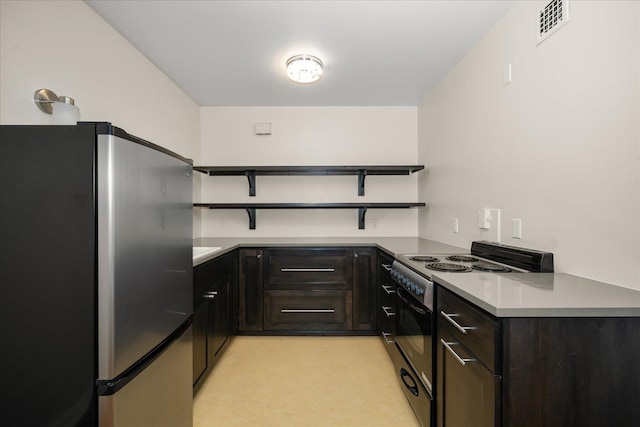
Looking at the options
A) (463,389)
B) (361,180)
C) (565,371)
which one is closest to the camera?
(565,371)

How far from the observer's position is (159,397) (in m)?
1.15

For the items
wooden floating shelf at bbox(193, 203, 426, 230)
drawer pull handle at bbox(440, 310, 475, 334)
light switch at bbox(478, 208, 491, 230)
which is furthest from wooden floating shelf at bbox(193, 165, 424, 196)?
drawer pull handle at bbox(440, 310, 475, 334)

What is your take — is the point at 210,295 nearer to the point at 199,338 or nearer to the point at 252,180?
the point at 199,338

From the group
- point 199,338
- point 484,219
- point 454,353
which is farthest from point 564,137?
point 199,338

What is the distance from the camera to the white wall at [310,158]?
10.6 ft

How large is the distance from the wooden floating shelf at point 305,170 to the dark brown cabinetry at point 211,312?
2.89 ft

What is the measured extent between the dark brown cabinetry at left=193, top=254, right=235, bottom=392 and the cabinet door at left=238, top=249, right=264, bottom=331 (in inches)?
6.0

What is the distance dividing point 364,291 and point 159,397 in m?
1.86

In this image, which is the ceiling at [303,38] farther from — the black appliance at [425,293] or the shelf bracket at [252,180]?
the black appliance at [425,293]

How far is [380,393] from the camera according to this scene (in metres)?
1.97

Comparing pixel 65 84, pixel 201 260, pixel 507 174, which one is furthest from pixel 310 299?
pixel 65 84

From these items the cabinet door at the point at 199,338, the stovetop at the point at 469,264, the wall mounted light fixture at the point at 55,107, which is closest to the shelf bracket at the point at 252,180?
the cabinet door at the point at 199,338

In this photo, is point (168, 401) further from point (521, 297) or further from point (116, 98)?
point (116, 98)

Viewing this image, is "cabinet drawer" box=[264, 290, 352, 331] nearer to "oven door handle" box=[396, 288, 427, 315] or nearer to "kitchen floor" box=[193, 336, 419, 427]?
"kitchen floor" box=[193, 336, 419, 427]
